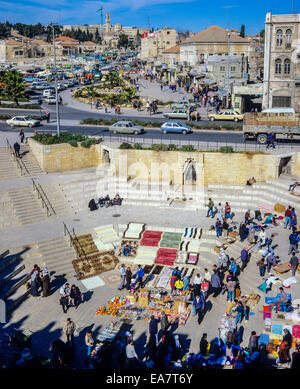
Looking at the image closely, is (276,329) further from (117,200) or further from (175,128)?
(175,128)

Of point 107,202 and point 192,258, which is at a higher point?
point 107,202

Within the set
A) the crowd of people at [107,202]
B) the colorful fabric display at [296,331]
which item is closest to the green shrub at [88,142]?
the crowd of people at [107,202]

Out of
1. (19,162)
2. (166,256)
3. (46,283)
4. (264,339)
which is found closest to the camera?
(264,339)

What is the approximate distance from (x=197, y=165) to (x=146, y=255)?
9.31 metres

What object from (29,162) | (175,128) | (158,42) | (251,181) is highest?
(158,42)

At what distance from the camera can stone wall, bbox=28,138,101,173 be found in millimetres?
27906

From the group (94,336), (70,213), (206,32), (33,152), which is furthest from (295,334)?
(206,32)

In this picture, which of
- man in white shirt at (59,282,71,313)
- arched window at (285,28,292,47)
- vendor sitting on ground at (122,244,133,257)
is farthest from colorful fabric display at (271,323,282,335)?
arched window at (285,28,292,47)

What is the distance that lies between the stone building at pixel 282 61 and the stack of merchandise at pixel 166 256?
84.5 feet

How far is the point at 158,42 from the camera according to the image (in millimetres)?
115312

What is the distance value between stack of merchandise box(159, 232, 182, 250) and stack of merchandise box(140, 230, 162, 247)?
0.26m

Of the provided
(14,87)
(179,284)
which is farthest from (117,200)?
(14,87)

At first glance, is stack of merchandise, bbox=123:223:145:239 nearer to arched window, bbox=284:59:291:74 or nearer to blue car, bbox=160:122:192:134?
blue car, bbox=160:122:192:134

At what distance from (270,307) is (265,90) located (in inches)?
1207
